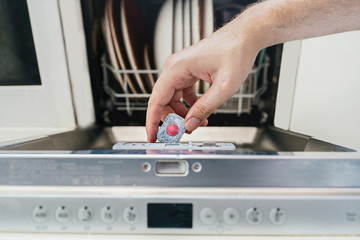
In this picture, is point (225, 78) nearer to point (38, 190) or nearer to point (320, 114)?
point (320, 114)

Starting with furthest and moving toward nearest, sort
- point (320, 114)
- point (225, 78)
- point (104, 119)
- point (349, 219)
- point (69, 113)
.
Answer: point (104, 119), point (69, 113), point (320, 114), point (225, 78), point (349, 219)

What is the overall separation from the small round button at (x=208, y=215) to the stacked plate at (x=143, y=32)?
54 cm

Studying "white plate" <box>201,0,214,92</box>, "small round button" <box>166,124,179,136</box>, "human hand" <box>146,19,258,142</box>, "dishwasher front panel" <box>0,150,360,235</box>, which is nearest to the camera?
"dishwasher front panel" <box>0,150,360,235</box>

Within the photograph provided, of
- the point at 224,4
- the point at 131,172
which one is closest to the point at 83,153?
the point at 131,172

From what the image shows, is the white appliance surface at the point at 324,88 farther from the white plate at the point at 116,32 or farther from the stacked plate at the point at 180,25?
the white plate at the point at 116,32

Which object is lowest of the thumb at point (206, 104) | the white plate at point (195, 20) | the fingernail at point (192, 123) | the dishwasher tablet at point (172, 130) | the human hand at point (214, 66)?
the dishwasher tablet at point (172, 130)

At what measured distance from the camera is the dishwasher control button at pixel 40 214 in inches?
15.6

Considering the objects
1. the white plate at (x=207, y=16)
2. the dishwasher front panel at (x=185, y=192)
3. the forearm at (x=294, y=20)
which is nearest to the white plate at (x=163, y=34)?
the white plate at (x=207, y=16)

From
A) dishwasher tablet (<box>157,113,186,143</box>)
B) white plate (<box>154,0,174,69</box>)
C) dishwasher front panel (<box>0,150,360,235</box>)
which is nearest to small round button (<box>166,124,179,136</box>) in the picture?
dishwasher tablet (<box>157,113,186,143</box>)

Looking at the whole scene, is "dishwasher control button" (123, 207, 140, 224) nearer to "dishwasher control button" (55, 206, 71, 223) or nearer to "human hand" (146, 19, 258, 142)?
"dishwasher control button" (55, 206, 71, 223)

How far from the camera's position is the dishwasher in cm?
39

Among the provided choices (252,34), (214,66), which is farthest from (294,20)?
(214,66)

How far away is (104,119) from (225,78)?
20.4 inches

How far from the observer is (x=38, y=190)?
40 centimetres
